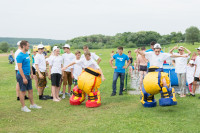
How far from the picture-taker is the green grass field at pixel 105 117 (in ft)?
17.5

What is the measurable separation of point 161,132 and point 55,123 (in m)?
2.66

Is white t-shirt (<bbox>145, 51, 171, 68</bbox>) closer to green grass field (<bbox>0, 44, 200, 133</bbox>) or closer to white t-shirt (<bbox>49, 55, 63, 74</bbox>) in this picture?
green grass field (<bbox>0, 44, 200, 133</bbox>)

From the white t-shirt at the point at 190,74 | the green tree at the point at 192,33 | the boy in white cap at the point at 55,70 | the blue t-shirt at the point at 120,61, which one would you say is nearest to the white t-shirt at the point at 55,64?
the boy in white cap at the point at 55,70

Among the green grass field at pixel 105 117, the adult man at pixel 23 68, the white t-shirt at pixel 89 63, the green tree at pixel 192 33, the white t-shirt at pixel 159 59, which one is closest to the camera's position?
the green grass field at pixel 105 117

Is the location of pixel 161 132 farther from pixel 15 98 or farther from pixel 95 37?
pixel 95 37

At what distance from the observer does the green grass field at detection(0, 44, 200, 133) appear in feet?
17.5

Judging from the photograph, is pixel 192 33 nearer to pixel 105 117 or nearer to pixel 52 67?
pixel 52 67

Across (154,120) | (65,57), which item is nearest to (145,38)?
(65,57)

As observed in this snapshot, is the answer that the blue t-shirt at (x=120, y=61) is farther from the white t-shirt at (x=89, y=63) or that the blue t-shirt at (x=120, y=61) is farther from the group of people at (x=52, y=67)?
the white t-shirt at (x=89, y=63)

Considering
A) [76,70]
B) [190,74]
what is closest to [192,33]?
[190,74]

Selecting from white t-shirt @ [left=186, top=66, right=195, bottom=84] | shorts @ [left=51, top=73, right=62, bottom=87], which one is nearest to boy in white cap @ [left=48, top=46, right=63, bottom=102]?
shorts @ [left=51, top=73, right=62, bottom=87]

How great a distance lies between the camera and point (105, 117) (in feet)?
20.3

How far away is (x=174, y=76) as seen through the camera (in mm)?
10742

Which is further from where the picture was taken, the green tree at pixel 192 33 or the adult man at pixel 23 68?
the green tree at pixel 192 33
